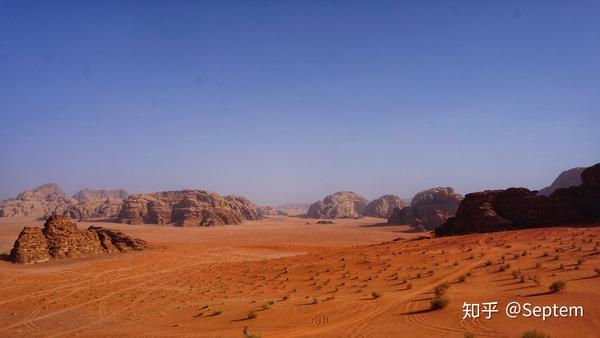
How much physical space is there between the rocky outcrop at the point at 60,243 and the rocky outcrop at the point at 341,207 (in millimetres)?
90626

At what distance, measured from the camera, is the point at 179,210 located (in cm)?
8769

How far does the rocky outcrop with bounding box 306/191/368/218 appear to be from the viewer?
4904 inches

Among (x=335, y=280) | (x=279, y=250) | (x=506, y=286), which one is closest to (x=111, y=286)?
(x=335, y=280)

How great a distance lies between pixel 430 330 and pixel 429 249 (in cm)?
1518

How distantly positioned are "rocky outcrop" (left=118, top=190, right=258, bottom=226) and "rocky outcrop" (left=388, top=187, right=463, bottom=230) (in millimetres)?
37401

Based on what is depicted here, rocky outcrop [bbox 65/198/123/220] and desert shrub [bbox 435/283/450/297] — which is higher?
rocky outcrop [bbox 65/198/123/220]

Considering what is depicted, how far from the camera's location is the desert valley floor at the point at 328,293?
9.39 metres

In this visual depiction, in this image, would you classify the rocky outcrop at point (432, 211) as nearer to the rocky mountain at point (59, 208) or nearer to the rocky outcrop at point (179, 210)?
the rocky outcrop at point (179, 210)

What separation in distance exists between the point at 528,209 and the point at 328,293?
23093 millimetres

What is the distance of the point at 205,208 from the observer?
8869cm

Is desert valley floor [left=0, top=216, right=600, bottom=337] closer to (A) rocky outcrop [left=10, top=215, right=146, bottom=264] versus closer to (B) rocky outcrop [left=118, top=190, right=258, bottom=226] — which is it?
(A) rocky outcrop [left=10, top=215, right=146, bottom=264]

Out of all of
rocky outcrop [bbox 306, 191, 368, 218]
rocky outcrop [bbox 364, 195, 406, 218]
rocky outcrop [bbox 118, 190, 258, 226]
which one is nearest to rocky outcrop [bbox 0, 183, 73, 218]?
rocky outcrop [bbox 118, 190, 258, 226]

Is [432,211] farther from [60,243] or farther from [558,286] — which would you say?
[558,286]

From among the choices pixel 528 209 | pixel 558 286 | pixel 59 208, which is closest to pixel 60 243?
pixel 558 286
